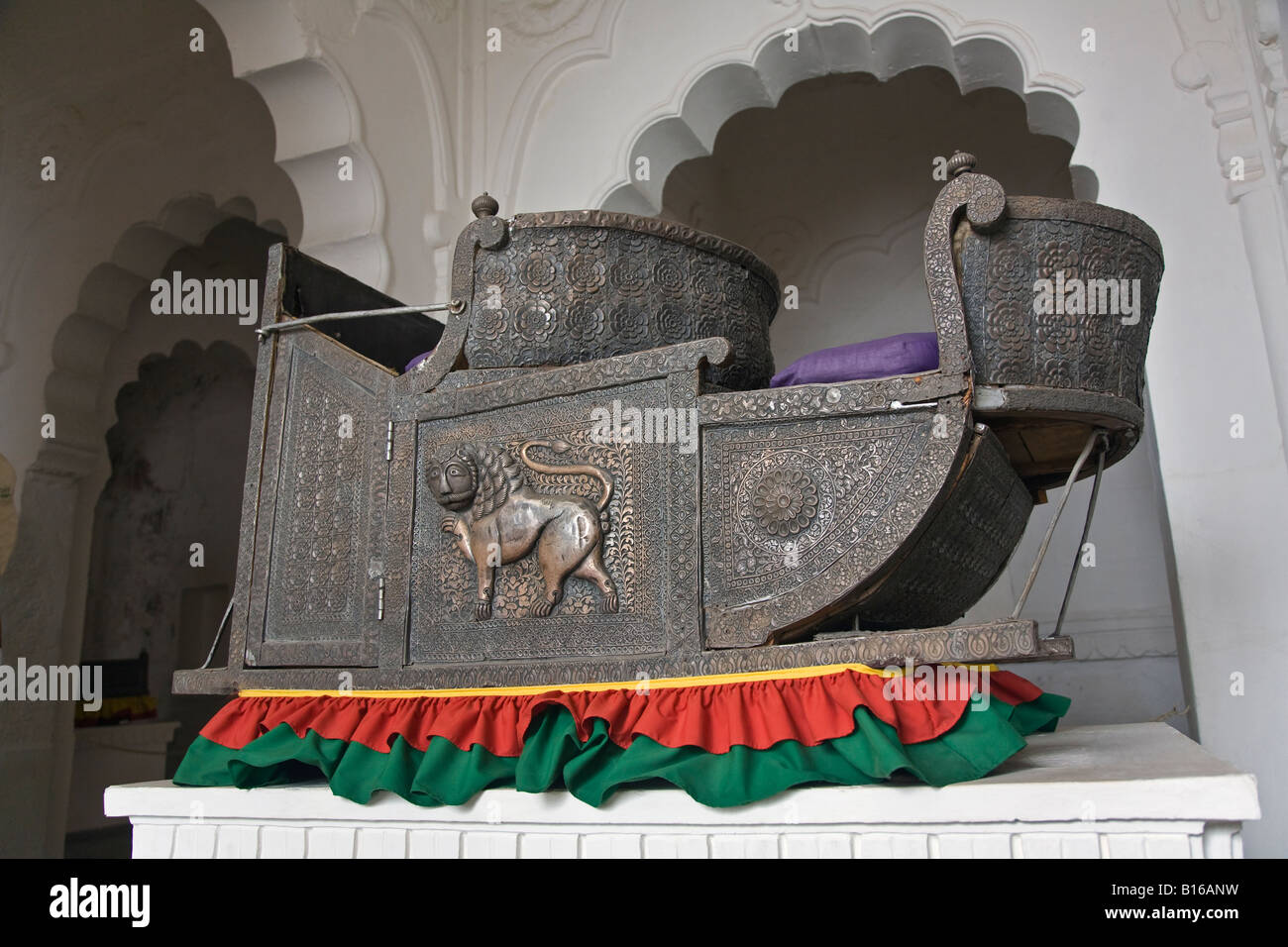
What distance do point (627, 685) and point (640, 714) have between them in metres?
0.07

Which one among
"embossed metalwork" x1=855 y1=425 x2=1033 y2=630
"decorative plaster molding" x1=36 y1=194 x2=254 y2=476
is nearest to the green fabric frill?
"embossed metalwork" x1=855 y1=425 x2=1033 y2=630

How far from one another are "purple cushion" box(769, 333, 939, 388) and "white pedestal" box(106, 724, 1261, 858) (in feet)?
2.66

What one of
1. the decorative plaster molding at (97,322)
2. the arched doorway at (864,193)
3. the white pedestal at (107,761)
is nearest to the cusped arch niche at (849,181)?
the arched doorway at (864,193)

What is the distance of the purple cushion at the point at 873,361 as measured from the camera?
208 cm

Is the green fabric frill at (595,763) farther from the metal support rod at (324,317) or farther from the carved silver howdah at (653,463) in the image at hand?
the metal support rod at (324,317)

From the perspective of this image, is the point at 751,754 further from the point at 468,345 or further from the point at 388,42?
the point at 388,42

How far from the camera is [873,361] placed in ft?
6.95

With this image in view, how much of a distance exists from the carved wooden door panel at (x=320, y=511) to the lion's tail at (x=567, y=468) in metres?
0.41

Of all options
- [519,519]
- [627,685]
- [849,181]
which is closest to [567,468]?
[519,519]

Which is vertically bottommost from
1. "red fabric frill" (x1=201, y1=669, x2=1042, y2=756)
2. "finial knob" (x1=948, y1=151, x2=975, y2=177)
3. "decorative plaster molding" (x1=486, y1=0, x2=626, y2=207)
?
"red fabric frill" (x1=201, y1=669, x2=1042, y2=756)

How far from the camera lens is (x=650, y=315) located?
2.43m

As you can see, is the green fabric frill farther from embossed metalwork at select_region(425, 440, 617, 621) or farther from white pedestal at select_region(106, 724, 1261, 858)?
embossed metalwork at select_region(425, 440, 617, 621)

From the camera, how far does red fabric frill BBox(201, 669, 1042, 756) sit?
1.90 m

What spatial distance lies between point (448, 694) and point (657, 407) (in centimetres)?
79
